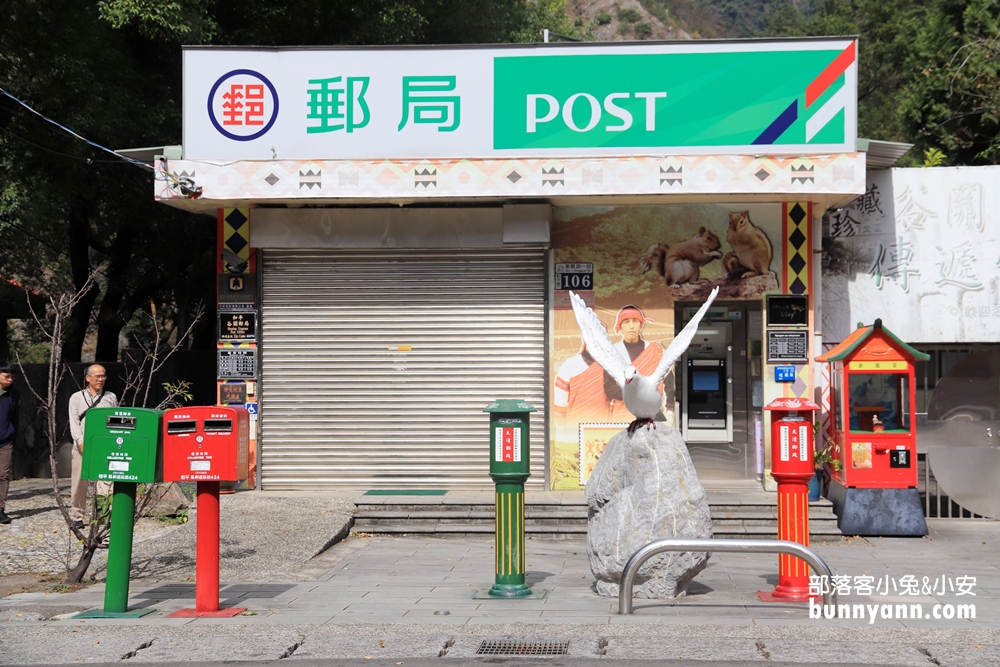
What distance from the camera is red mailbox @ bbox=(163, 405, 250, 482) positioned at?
24.7ft

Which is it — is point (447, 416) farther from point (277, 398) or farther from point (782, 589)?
point (782, 589)

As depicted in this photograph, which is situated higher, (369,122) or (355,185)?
(369,122)

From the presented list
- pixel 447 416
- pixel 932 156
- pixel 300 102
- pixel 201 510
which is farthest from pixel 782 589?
pixel 932 156

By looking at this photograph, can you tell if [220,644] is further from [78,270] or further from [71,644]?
[78,270]

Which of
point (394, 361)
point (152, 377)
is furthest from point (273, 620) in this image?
point (152, 377)

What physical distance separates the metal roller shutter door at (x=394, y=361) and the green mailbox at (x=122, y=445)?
5.56 meters

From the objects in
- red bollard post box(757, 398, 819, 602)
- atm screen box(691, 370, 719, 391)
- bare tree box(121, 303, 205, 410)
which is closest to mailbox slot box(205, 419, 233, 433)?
bare tree box(121, 303, 205, 410)

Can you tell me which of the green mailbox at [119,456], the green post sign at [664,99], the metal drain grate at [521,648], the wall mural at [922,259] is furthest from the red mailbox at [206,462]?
the wall mural at [922,259]

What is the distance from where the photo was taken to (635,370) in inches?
319

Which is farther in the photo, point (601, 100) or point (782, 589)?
point (601, 100)

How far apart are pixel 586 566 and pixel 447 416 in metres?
3.69

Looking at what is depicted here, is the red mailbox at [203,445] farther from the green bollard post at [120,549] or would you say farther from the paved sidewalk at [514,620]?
the paved sidewalk at [514,620]

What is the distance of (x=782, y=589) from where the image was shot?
319 inches

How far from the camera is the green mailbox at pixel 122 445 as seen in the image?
7582mm
